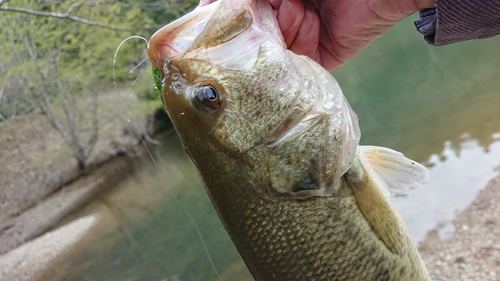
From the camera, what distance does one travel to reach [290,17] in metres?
1.89

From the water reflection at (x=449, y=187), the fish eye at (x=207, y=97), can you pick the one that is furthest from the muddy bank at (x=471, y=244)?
the fish eye at (x=207, y=97)

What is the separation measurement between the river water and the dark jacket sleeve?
5471 mm

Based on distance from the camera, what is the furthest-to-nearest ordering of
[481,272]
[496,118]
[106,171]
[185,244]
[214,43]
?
[106,171], [185,244], [496,118], [481,272], [214,43]

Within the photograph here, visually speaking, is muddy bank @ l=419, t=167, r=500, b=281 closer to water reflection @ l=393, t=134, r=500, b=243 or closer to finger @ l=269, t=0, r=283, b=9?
water reflection @ l=393, t=134, r=500, b=243

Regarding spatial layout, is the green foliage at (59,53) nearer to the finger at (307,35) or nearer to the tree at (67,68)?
the tree at (67,68)

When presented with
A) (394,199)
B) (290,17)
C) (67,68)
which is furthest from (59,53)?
(290,17)

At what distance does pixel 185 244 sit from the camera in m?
10.3

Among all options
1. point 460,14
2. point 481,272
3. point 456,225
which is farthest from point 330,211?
point 456,225

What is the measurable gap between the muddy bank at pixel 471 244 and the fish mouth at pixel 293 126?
483cm

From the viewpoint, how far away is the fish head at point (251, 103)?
5.27 feet

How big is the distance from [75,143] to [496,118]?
17.6 meters

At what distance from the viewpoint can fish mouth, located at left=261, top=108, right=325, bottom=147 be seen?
1655mm

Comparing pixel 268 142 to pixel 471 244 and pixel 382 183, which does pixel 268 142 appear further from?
pixel 471 244

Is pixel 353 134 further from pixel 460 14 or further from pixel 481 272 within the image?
pixel 481 272
